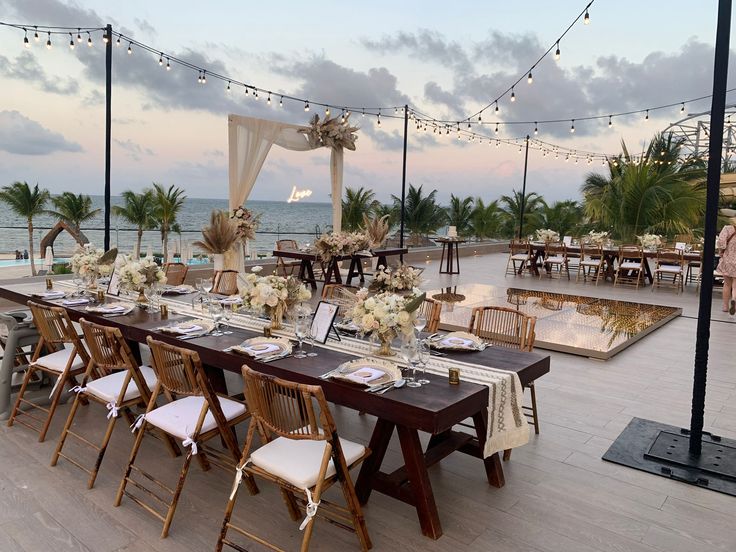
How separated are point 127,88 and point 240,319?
13474mm

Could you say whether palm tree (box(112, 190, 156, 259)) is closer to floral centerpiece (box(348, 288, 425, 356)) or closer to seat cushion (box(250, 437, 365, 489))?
floral centerpiece (box(348, 288, 425, 356))

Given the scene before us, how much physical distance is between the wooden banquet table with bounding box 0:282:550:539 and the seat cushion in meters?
0.20

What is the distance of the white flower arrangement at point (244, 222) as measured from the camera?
862 centimetres

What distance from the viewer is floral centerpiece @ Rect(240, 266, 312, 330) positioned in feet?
10.8

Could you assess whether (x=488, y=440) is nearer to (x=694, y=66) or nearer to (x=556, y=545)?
(x=556, y=545)

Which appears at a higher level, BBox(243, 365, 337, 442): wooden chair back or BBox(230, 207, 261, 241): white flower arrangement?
BBox(230, 207, 261, 241): white flower arrangement

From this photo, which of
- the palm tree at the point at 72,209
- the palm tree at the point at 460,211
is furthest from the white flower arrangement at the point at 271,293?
the palm tree at the point at 460,211

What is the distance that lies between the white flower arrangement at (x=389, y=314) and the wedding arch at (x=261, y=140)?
6.33 meters

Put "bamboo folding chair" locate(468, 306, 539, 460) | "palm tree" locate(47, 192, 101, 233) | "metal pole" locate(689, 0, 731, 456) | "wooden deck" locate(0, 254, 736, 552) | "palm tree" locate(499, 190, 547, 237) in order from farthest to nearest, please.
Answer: "palm tree" locate(499, 190, 547, 237)
"palm tree" locate(47, 192, 101, 233)
"bamboo folding chair" locate(468, 306, 539, 460)
"metal pole" locate(689, 0, 731, 456)
"wooden deck" locate(0, 254, 736, 552)

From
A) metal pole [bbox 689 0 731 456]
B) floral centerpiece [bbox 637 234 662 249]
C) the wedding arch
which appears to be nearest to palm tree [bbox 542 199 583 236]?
floral centerpiece [bbox 637 234 662 249]

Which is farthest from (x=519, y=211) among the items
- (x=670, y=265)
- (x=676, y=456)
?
(x=676, y=456)

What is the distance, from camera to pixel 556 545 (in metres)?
2.47

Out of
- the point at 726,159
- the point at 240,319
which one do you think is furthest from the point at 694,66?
the point at 240,319

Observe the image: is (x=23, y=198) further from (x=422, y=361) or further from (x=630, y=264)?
(x=630, y=264)
